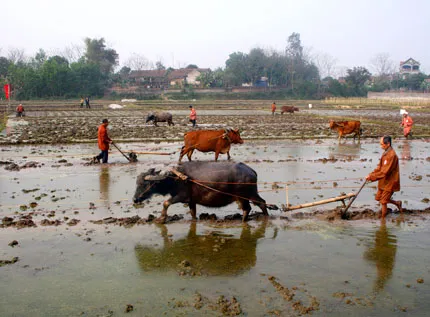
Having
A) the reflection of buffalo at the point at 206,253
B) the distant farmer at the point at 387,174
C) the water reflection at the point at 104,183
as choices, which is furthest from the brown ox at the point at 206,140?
the distant farmer at the point at 387,174

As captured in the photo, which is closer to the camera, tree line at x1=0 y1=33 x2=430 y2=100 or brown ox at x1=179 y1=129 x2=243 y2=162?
brown ox at x1=179 y1=129 x2=243 y2=162

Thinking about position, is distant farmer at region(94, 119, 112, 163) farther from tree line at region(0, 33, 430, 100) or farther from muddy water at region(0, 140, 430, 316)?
tree line at region(0, 33, 430, 100)

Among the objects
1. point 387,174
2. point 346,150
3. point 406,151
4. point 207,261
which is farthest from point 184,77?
point 207,261

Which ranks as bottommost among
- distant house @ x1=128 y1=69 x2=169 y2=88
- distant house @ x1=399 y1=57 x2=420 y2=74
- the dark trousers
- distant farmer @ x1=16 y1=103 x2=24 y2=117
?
the dark trousers

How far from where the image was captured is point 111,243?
22.7 feet

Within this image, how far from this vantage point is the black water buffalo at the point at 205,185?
305 inches

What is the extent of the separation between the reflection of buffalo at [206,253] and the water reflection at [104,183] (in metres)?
2.57

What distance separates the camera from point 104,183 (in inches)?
434

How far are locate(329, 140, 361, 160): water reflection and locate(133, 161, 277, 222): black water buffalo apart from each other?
8.23 metres

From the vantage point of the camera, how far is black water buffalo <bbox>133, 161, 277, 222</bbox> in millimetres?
7738

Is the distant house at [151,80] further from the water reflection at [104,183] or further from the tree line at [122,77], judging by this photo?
the water reflection at [104,183]

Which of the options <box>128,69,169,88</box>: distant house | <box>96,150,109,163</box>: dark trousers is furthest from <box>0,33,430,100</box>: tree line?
<box>96,150,109,163</box>: dark trousers

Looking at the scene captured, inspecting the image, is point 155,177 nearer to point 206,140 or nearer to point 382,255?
point 382,255

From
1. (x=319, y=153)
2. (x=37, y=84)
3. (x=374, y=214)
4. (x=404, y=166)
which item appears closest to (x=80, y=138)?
(x=319, y=153)
